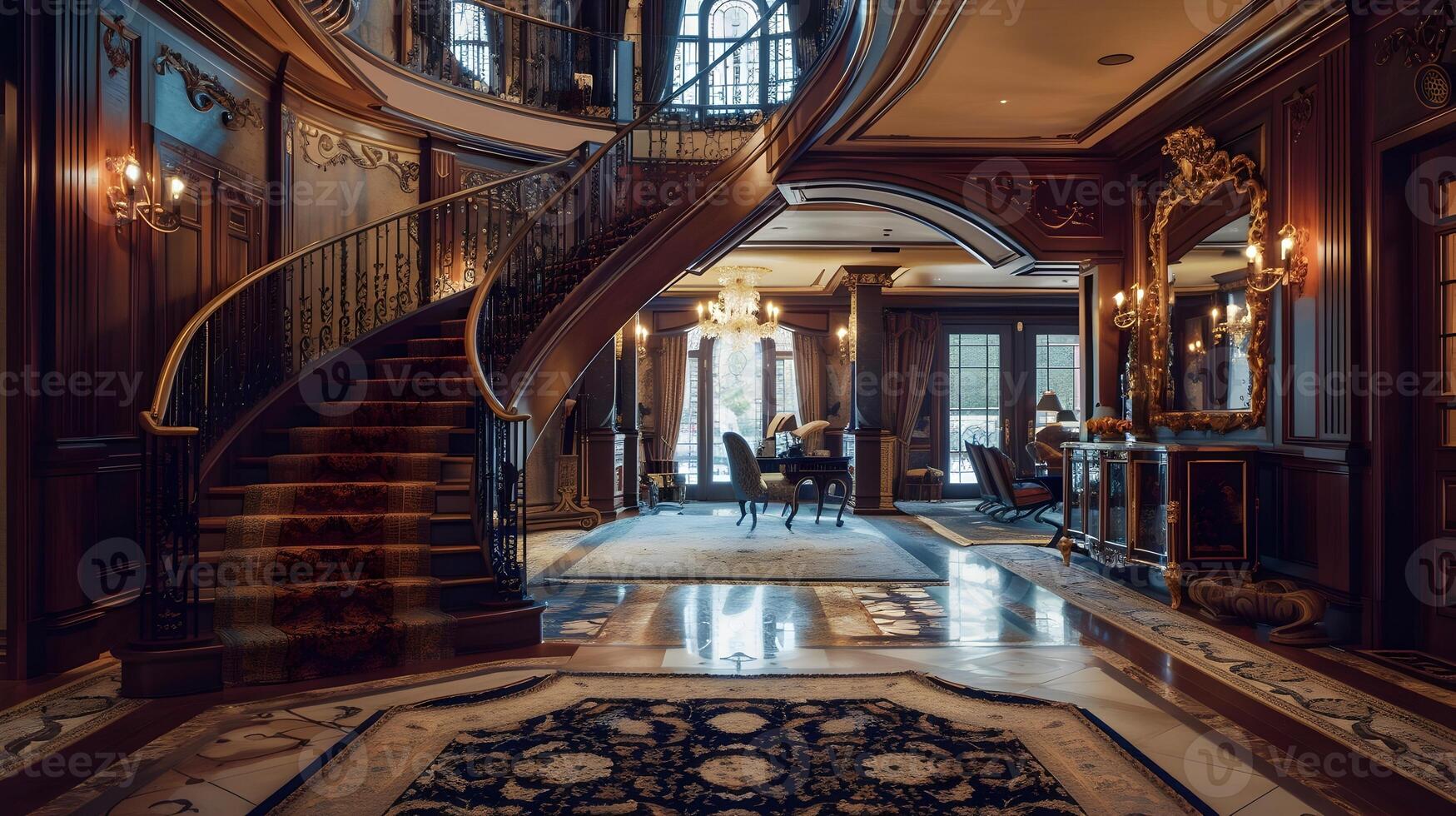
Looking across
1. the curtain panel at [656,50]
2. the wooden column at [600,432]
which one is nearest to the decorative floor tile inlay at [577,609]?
the wooden column at [600,432]

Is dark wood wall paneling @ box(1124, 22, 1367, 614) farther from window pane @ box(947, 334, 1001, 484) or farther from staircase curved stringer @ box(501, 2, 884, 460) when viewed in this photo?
window pane @ box(947, 334, 1001, 484)

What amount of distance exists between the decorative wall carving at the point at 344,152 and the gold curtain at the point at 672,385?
6201mm

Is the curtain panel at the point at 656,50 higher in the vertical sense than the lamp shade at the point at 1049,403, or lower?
higher

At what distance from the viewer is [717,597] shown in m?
5.64

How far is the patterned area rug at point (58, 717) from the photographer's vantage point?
9.64ft

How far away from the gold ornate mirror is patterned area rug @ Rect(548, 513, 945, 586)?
78.5 inches

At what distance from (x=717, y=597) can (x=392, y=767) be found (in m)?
3.03

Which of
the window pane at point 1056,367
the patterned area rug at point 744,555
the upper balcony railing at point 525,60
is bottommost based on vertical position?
the patterned area rug at point 744,555

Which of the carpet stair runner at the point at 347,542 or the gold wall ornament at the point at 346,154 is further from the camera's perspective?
the gold wall ornament at the point at 346,154

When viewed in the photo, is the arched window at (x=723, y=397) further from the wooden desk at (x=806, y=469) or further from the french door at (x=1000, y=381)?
the wooden desk at (x=806, y=469)

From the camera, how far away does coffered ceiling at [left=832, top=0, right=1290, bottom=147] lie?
446cm

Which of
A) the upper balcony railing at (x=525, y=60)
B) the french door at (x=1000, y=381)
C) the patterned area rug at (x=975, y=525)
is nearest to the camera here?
the upper balcony railing at (x=525, y=60)

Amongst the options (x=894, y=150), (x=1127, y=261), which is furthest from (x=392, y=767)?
(x=1127, y=261)

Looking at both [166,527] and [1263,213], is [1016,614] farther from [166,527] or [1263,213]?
[166,527]
